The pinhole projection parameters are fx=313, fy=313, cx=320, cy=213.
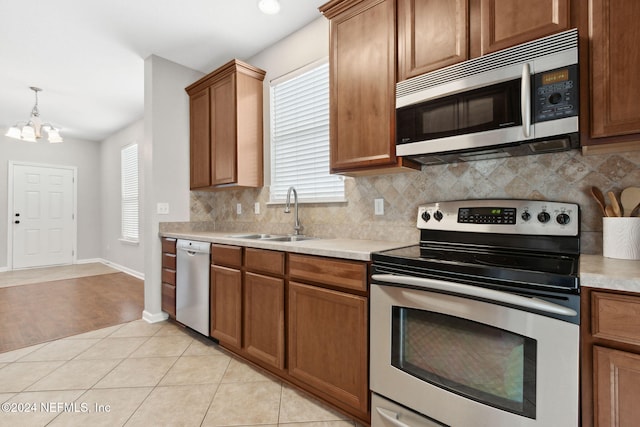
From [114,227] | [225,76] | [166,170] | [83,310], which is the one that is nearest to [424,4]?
[225,76]

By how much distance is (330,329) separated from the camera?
1.72 meters

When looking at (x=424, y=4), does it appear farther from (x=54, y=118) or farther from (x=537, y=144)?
(x=54, y=118)

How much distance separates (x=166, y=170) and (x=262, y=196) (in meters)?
1.09

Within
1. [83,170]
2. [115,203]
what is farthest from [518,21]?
[83,170]

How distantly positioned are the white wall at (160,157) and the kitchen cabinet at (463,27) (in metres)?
2.57

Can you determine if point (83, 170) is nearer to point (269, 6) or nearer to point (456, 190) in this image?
point (269, 6)

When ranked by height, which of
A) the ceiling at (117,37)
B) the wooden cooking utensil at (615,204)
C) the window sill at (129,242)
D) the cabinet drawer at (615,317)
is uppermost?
the ceiling at (117,37)

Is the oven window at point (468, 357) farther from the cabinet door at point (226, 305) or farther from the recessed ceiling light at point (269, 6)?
the recessed ceiling light at point (269, 6)

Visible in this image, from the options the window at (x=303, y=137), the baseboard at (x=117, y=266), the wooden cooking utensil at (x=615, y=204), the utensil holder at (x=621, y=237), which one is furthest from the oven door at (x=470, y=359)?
the baseboard at (x=117, y=266)

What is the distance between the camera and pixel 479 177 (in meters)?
1.81

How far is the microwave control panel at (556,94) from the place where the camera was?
4.10 ft

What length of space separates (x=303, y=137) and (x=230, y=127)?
0.75m

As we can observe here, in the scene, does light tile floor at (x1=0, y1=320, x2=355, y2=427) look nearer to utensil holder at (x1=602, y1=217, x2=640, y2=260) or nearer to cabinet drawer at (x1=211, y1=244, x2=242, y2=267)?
cabinet drawer at (x1=211, y1=244, x2=242, y2=267)

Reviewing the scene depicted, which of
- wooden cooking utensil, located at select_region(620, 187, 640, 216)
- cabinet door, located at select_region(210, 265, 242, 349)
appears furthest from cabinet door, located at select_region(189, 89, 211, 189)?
wooden cooking utensil, located at select_region(620, 187, 640, 216)
